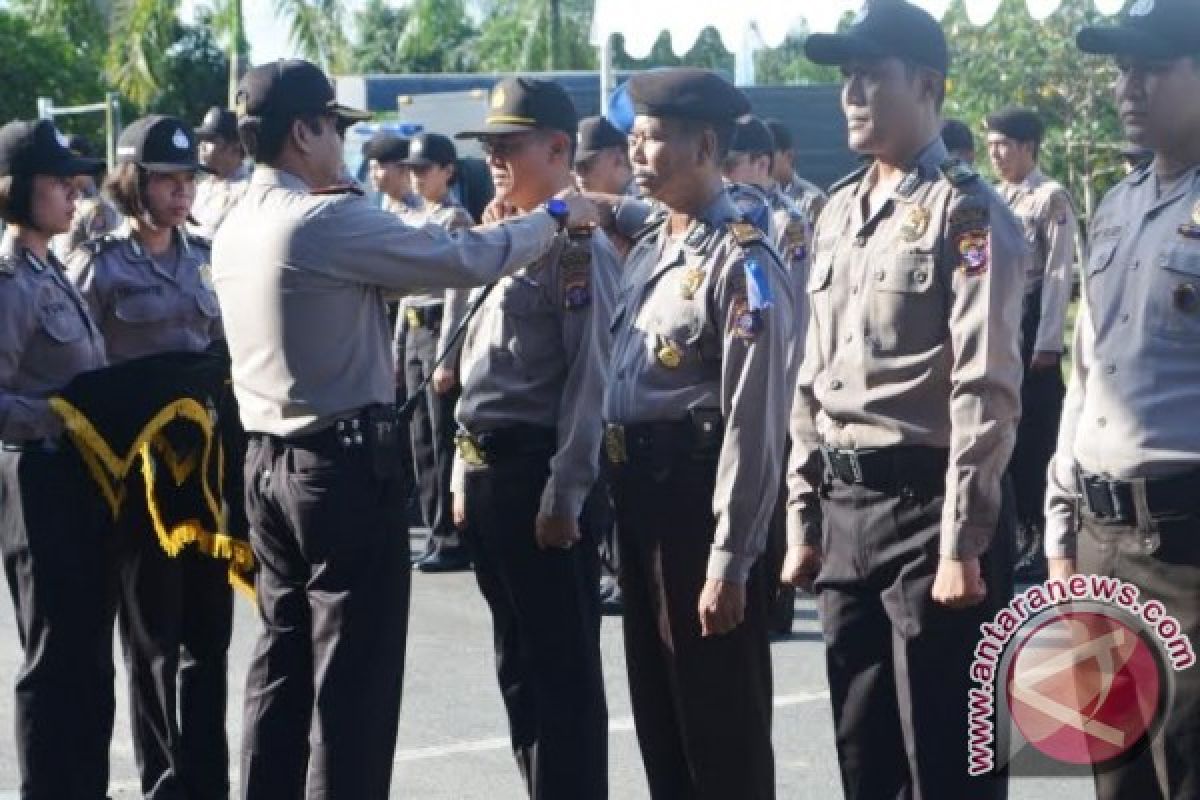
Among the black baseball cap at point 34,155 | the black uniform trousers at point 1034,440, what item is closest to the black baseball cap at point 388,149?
the black uniform trousers at point 1034,440

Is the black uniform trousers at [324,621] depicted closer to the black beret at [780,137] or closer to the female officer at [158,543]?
the female officer at [158,543]

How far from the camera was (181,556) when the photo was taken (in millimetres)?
6406

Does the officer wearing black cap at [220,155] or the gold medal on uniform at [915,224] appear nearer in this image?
the gold medal on uniform at [915,224]

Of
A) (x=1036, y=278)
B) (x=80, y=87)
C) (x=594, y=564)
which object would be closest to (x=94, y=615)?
(x=594, y=564)

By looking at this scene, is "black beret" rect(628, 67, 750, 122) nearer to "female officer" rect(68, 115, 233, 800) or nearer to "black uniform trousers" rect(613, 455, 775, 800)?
"black uniform trousers" rect(613, 455, 775, 800)

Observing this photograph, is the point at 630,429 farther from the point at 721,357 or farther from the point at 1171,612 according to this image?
the point at 1171,612

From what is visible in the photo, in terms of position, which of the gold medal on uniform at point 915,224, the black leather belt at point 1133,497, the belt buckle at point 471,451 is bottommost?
the belt buckle at point 471,451

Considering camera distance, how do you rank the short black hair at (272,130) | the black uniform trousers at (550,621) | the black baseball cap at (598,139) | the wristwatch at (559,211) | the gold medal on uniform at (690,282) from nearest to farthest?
the gold medal on uniform at (690,282), the short black hair at (272,130), the wristwatch at (559,211), the black uniform trousers at (550,621), the black baseball cap at (598,139)

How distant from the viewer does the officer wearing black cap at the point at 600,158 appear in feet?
31.2

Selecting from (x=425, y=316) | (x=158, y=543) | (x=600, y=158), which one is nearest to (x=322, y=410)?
(x=158, y=543)

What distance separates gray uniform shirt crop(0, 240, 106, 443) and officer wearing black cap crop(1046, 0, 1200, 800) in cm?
302

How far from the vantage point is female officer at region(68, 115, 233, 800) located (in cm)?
627

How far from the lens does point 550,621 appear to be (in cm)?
562

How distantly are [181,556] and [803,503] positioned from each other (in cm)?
230
